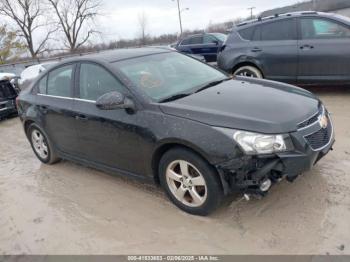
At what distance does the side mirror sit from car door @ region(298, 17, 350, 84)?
191 inches

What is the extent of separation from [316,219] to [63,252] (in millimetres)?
2327

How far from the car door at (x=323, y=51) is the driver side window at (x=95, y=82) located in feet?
15.4

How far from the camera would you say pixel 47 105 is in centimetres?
496

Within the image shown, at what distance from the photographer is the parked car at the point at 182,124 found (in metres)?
3.14

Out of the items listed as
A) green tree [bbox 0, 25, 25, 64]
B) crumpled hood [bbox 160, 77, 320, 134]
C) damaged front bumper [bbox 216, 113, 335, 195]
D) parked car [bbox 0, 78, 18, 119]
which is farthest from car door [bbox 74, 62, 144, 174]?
green tree [bbox 0, 25, 25, 64]

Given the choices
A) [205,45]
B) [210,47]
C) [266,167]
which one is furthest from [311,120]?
[205,45]

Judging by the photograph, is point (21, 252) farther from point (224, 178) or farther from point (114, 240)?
point (224, 178)

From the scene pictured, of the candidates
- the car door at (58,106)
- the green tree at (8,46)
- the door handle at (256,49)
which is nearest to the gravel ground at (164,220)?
the car door at (58,106)

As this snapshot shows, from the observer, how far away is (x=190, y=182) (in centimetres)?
348

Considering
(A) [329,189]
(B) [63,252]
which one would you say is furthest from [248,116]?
(B) [63,252]

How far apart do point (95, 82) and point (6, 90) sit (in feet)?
20.1

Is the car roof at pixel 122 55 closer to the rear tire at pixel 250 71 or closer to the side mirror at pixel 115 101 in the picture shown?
the side mirror at pixel 115 101

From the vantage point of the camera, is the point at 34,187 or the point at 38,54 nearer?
the point at 34,187

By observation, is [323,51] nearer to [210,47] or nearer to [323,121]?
[323,121]
